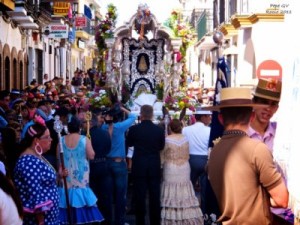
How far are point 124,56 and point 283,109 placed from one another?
1763cm

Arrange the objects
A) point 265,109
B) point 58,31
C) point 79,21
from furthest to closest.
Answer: point 79,21, point 58,31, point 265,109

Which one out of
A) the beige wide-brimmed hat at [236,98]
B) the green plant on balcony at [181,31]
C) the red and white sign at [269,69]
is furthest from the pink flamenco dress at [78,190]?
the red and white sign at [269,69]

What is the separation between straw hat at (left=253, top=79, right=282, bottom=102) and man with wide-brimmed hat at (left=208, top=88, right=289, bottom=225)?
3.04 feet

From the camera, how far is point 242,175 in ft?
17.1

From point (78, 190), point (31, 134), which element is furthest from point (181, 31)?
point (31, 134)

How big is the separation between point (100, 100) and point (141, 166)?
6.30 metres

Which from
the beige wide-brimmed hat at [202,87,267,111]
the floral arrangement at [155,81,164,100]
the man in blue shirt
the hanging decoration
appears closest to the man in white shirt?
the man in blue shirt

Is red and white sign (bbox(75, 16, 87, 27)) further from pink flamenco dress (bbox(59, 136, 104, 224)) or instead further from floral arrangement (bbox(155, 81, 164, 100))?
pink flamenco dress (bbox(59, 136, 104, 224))

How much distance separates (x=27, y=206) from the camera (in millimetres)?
7234

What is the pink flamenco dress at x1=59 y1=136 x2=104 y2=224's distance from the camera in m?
9.79

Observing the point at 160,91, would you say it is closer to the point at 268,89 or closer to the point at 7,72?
the point at 7,72

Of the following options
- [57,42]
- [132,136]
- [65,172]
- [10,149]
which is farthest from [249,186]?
[57,42]

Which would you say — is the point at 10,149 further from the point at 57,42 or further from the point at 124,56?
the point at 57,42

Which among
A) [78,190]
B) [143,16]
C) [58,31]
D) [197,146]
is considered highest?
[58,31]
